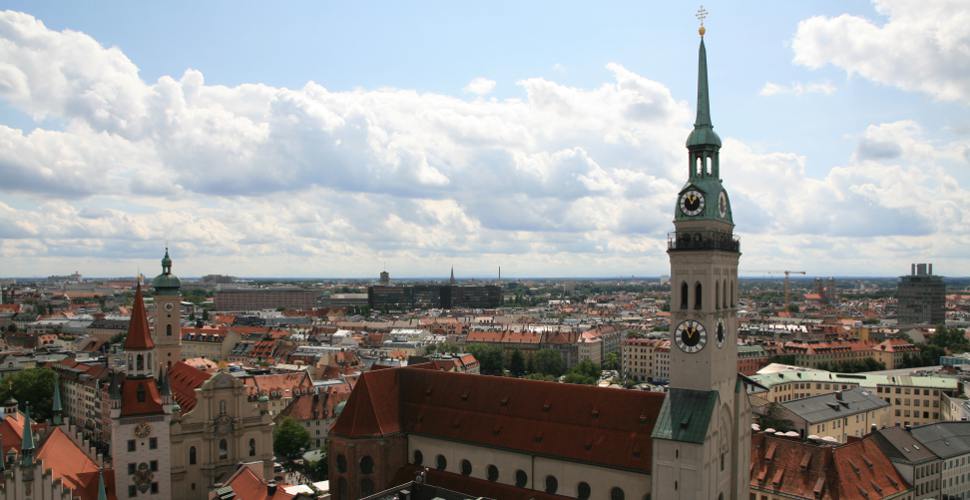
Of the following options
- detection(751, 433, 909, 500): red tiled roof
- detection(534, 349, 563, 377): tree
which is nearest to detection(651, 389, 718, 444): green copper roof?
detection(751, 433, 909, 500): red tiled roof

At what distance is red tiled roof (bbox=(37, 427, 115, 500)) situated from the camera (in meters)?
59.4

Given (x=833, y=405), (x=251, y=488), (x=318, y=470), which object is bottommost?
(x=318, y=470)

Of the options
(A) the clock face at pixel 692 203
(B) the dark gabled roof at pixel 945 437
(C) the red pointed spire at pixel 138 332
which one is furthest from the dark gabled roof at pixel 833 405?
(C) the red pointed spire at pixel 138 332

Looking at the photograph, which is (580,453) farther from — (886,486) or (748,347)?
(748,347)

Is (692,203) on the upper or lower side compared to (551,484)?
upper

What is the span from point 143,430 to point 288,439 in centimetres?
3093

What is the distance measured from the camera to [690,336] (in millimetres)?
51344

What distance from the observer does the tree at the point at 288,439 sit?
95.2m

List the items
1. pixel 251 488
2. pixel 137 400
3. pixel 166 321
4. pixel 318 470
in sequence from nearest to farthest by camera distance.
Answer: pixel 251 488, pixel 137 400, pixel 318 470, pixel 166 321

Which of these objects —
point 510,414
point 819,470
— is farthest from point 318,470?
point 819,470

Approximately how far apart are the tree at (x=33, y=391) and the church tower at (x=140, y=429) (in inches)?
2377

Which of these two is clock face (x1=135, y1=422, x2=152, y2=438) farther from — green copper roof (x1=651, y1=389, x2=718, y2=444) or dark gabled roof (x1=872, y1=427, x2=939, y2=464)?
dark gabled roof (x1=872, y1=427, x2=939, y2=464)

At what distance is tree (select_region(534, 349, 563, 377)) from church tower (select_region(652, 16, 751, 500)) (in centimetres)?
12257

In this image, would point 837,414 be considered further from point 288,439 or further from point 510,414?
point 288,439
